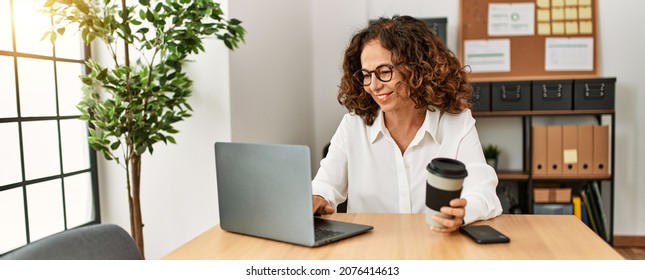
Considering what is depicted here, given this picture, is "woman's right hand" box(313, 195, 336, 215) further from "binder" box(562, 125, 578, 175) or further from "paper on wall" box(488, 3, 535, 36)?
"paper on wall" box(488, 3, 535, 36)

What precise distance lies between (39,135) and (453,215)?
6.20ft

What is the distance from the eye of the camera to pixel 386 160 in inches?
72.3

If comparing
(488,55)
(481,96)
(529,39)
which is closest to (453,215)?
(481,96)

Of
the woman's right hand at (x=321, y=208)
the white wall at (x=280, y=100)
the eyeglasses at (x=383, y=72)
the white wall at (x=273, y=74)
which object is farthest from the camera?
the white wall at (x=273, y=74)

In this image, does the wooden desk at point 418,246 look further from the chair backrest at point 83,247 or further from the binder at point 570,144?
the binder at point 570,144

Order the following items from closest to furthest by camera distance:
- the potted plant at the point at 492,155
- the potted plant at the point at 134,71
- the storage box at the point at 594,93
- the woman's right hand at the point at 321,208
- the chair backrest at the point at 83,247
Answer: the chair backrest at the point at 83,247 < the woman's right hand at the point at 321,208 < the potted plant at the point at 134,71 < the storage box at the point at 594,93 < the potted plant at the point at 492,155

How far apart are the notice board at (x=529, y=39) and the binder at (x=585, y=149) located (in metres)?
0.46

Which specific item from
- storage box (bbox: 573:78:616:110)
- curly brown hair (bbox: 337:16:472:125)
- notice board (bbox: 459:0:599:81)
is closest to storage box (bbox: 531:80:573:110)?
storage box (bbox: 573:78:616:110)

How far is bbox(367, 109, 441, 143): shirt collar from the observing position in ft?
5.75

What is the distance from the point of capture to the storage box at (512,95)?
3740 millimetres

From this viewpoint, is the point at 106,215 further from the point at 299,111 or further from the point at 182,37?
the point at 299,111

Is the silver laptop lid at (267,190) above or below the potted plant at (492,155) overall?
above

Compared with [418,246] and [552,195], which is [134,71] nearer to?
[418,246]

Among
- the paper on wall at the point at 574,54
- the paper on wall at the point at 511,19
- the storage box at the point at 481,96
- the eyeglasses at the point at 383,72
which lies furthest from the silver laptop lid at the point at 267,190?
the paper on wall at the point at 574,54
